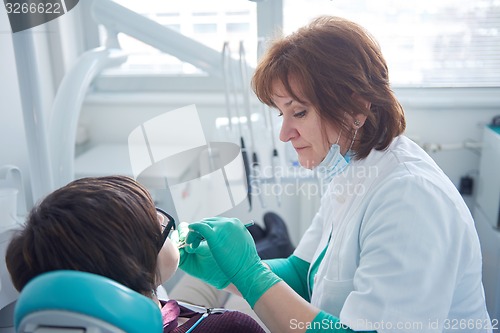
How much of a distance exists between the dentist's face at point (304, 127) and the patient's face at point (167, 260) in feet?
1.22

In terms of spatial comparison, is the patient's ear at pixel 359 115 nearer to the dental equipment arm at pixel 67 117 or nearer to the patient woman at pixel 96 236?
the patient woman at pixel 96 236

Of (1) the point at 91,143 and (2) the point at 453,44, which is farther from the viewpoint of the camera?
(1) the point at 91,143

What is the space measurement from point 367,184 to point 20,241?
28.5 inches

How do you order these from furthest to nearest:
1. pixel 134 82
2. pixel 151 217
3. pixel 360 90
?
pixel 134 82, pixel 360 90, pixel 151 217

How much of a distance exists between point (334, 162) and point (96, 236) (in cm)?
59

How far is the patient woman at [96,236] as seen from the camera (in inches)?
31.1

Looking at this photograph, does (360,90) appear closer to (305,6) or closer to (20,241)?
(20,241)

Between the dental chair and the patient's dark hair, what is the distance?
0.14m

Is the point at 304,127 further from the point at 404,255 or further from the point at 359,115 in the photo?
the point at 404,255

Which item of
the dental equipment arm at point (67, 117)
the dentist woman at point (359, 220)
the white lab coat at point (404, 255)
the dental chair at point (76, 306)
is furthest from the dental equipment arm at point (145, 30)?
the dental chair at point (76, 306)

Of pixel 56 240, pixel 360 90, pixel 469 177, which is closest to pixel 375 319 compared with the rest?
pixel 360 90

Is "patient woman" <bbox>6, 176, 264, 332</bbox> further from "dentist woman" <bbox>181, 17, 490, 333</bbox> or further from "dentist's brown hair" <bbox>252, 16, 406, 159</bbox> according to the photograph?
"dentist's brown hair" <bbox>252, 16, 406, 159</bbox>

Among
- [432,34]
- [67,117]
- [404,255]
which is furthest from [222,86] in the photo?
[404,255]

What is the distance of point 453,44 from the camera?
2146 millimetres
